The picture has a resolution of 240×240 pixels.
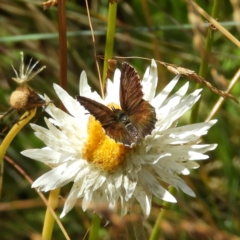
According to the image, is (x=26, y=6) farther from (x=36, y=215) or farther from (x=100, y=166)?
(x=100, y=166)

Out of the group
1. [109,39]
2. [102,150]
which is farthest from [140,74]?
[102,150]

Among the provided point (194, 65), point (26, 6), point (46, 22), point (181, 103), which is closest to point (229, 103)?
point (194, 65)

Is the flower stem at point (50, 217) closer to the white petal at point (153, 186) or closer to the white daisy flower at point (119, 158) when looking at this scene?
the white daisy flower at point (119, 158)

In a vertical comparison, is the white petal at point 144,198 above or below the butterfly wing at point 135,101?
below

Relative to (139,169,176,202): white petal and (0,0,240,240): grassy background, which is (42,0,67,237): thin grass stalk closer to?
(139,169,176,202): white petal

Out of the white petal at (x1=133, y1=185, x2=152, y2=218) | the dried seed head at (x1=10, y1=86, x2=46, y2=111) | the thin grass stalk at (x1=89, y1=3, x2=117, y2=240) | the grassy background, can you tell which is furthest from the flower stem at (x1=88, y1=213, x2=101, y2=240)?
the grassy background

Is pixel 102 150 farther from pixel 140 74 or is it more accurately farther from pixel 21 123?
pixel 140 74

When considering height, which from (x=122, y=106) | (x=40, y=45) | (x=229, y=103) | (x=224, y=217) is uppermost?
(x=40, y=45)

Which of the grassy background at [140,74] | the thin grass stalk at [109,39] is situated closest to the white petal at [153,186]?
the thin grass stalk at [109,39]
